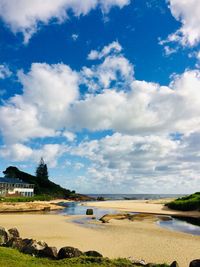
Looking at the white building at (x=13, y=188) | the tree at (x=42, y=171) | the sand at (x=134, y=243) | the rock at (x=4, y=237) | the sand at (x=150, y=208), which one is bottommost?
the sand at (x=134, y=243)

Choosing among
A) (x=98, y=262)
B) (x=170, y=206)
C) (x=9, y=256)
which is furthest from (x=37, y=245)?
(x=170, y=206)

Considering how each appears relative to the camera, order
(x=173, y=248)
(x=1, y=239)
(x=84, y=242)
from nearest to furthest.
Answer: (x=1, y=239)
(x=173, y=248)
(x=84, y=242)

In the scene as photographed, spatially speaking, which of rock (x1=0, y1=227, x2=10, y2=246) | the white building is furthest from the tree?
rock (x1=0, y1=227, x2=10, y2=246)

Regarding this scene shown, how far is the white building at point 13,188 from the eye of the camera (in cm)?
11612

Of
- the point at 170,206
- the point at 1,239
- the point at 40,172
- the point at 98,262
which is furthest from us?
the point at 40,172

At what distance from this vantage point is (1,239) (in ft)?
74.4

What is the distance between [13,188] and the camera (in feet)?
400

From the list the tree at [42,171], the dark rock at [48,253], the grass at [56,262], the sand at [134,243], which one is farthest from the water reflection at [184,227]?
the tree at [42,171]

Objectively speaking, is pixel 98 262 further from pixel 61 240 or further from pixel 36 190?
pixel 36 190

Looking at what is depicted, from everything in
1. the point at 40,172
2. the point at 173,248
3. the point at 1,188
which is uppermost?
the point at 40,172

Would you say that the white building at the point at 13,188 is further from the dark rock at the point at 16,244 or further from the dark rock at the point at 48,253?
the dark rock at the point at 48,253

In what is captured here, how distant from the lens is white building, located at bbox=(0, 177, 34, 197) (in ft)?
381

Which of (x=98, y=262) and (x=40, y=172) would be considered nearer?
(x=98, y=262)

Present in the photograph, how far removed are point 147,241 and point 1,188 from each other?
94.8m
